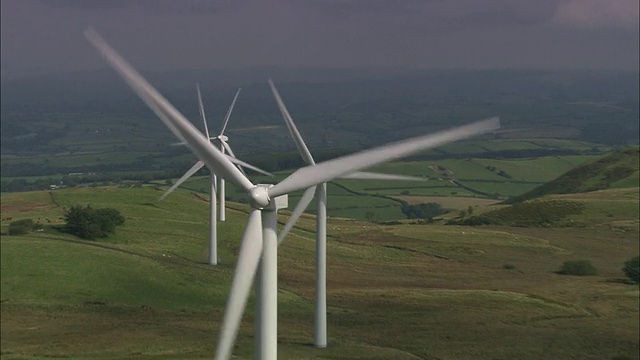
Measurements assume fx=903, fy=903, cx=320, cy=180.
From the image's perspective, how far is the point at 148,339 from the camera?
78.8 m

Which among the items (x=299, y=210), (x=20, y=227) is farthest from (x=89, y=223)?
(x=299, y=210)

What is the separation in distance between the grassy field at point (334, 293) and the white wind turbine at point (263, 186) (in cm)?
2694

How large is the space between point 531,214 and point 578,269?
5918cm

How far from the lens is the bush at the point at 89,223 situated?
402ft

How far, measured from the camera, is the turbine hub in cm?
4389

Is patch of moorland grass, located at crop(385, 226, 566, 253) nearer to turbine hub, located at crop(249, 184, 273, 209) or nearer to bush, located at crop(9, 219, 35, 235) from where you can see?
bush, located at crop(9, 219, 35, 235)

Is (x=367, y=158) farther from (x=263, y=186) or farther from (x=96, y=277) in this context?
(x=96, y=277)

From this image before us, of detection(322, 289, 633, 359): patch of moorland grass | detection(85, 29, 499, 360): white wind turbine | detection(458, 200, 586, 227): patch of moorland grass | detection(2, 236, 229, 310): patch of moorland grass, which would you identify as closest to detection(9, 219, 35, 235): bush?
detection(2, 236, 229, 310): patch of moorland grass

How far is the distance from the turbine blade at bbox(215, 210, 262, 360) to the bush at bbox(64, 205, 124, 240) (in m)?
81.7

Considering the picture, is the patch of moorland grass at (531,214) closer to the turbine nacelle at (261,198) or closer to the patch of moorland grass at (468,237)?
the patch of moorland grass at (468,237)

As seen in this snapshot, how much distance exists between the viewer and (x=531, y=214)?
616 ft

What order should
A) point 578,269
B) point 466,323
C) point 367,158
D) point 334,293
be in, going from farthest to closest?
1. point 578,269
2. point 334,293
3. point 466,323
4. point 367,158

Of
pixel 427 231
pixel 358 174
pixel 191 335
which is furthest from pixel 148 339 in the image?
pixel 427 231

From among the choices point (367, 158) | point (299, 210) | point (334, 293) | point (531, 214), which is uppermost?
point (367, 158)
